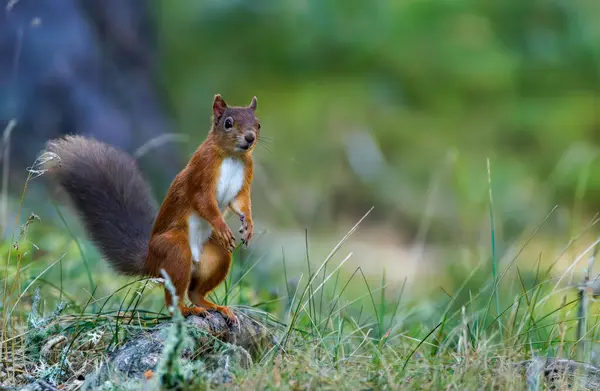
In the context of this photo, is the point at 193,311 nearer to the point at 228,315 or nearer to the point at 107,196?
the point at 228,315

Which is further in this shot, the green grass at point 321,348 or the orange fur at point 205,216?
the orange fur at point 205,216

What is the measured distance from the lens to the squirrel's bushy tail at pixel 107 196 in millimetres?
3049

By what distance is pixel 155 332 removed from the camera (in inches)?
103

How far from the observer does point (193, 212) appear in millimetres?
2785

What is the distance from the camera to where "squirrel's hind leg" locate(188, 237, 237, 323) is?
2.82m

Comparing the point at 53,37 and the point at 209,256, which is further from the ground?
the point at 53,37

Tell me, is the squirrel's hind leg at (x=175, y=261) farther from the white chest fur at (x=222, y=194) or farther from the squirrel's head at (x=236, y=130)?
the squirrel's head at (x=236, y=130)

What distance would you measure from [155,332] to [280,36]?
6544 millimetres

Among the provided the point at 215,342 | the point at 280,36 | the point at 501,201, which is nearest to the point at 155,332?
the point at 215,342

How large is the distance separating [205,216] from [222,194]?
0.11 m

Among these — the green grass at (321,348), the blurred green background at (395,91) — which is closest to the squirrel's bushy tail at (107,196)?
the green grass at (321,348)

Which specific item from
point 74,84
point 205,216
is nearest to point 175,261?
point 205,216

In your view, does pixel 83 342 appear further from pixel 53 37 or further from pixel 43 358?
pixel 53 37

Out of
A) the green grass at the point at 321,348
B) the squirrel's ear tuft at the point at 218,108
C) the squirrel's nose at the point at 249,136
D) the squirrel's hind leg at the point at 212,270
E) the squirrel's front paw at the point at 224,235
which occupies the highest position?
the squirrel's ear tuft at the point at 218,108
